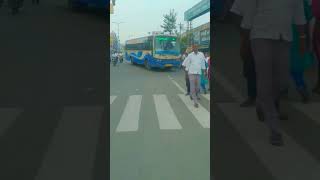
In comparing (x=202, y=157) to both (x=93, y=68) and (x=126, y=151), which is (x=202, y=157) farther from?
(x=93, y=68)

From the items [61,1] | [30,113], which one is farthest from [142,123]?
[61,1]

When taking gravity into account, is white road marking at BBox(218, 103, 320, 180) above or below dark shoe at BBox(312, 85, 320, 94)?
below

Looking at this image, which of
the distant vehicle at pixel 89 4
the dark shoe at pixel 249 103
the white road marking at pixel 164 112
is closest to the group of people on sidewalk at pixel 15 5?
the distant vehicle at pixel 89 4

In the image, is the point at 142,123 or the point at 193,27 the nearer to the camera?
the point at 193,27

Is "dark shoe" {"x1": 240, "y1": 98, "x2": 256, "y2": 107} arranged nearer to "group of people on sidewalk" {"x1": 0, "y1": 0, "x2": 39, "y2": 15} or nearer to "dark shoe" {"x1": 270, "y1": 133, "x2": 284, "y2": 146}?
"dark shoe" {"x1": 270, "y1": 133, "x2": 284, "y2": 146}

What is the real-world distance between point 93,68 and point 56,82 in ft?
0.45

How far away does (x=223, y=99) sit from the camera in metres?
1.40

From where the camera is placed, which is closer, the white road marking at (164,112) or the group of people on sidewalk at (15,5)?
the group of people on sidewalk at (15,5)

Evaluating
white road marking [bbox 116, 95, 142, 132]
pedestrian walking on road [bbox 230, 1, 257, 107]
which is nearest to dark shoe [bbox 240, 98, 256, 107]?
pedestrian walking on road [bbox 230, 1, 257, 107]

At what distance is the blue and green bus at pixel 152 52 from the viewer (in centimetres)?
133

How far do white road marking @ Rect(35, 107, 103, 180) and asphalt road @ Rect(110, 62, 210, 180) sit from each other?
0.09m

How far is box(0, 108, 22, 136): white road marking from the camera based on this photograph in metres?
1.35

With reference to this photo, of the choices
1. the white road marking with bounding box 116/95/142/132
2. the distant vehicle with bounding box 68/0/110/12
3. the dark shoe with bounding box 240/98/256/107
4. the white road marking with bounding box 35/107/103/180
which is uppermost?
the distant vehicle with bounding box 68/0/110/12

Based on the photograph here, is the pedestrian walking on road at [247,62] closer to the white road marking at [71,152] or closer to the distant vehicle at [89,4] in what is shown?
the distant vehicle at [89,4]
